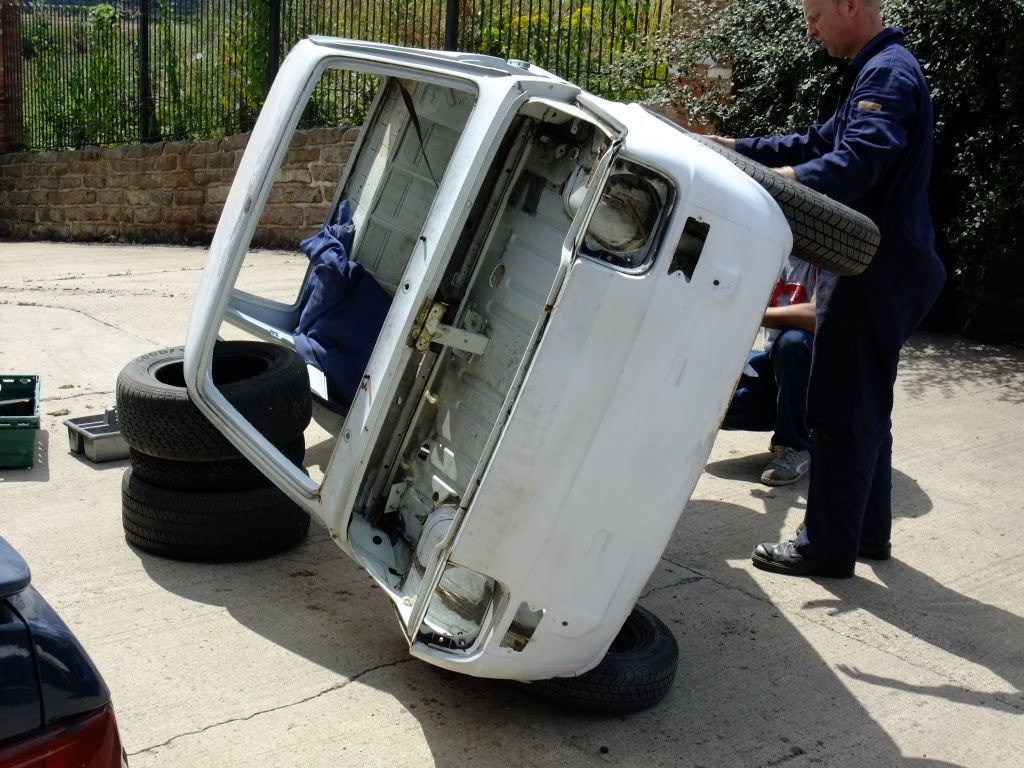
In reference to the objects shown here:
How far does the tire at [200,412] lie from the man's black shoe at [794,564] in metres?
1.84

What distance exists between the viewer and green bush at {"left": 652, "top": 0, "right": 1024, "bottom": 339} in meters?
7.50

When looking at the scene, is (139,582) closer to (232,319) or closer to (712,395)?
(232,319)

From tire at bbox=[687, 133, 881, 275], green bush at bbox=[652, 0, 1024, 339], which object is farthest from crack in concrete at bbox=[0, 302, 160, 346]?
tire at bbox=[687, 133, 881, 275]

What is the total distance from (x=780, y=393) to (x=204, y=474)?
2.67 m

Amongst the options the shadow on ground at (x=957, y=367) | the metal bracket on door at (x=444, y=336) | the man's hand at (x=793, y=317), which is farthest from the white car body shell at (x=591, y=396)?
the shadow on ground at (x=957, y=367)

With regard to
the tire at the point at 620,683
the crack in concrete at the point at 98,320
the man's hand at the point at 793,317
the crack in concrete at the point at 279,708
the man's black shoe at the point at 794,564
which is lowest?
the crack in concrete at the point at 98,320

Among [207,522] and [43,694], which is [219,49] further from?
[43,694]

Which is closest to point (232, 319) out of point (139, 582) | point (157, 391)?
point (157, 391)

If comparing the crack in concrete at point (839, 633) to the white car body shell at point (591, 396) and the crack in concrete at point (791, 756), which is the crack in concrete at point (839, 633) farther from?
the white car body shell at point (591, 396)

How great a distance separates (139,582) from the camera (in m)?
4.22

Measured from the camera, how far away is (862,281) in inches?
172

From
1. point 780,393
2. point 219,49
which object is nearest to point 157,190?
point 219,49

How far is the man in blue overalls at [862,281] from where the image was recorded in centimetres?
422

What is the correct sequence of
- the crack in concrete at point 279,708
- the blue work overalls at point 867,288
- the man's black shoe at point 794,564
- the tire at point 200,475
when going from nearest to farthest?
the crack in concrete at point 279,708, the blue work overalls at point 867,288, the tire at point 200,475, the man's black shoe at point 794,564
